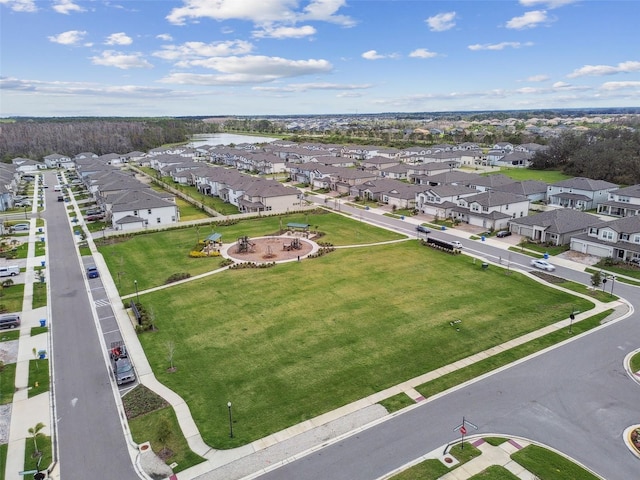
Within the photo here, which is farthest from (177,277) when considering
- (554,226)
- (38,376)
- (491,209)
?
(554,226)

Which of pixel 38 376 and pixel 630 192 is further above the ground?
pixel 630 192

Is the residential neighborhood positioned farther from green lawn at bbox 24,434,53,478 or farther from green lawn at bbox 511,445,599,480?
green lawn at bbox 24,434,53,478

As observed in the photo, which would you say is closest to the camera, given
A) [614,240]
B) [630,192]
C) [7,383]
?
[7,383]

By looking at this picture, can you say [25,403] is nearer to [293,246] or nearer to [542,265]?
[293,246]

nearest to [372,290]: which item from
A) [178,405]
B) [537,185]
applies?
[178,405]

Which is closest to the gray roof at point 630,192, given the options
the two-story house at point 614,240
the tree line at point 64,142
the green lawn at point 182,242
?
the two-story house at point 614,240

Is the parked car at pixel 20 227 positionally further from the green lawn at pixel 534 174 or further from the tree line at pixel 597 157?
the tree line at pixel 597 157
